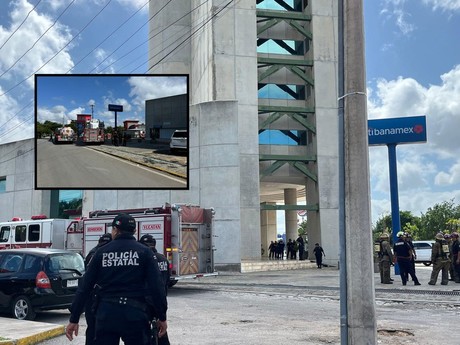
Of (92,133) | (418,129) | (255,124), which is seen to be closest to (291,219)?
(255,124)

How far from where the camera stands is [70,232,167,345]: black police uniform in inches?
174

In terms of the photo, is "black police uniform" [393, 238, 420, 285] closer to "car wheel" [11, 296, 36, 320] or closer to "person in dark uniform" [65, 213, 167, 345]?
"car wheel" [11, 296, 36, 320]

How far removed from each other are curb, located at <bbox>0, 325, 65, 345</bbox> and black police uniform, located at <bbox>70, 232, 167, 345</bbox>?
3716 millimetres

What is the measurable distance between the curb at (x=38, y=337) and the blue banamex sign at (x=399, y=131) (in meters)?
17.7

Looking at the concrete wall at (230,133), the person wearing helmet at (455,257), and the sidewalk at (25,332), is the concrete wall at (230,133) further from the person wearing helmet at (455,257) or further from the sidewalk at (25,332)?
the sidewalk at (25,332)

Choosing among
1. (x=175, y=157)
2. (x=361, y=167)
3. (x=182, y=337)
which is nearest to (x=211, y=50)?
(x=175, y=157)

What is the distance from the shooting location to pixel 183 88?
17594mm

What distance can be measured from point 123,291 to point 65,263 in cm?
704

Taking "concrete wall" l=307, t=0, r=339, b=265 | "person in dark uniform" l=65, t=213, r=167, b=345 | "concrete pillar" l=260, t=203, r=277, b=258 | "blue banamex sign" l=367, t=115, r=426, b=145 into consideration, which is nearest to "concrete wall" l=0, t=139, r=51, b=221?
"concrete pillar" l=260, t=203, r=277, b=258

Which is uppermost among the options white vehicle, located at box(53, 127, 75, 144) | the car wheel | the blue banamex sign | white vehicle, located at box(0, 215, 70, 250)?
the blue banamex sign

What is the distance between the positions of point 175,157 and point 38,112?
6993 mm

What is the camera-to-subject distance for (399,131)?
23.3 meters

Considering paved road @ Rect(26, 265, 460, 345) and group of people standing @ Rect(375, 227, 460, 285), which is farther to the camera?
group of people standing @ Rect(375, 227, 460, 285)

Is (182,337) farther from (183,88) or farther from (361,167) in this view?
(183,88)
